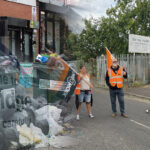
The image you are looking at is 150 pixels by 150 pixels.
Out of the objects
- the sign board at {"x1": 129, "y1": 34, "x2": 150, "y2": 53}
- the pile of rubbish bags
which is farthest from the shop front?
the sign board at {"x1": 129, "y1": 34, "x2": 150, "y2": 53}

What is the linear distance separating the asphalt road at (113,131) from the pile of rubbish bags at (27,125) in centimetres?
47

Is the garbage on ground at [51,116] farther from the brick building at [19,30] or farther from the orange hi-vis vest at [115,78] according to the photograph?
the orange hi-vis vest at [115,78]

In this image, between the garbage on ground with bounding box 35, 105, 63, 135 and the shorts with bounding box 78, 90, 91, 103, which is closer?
the garbage on ground with bounding box 35, 105, 63, 135

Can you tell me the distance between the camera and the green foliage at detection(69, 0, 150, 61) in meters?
15.7

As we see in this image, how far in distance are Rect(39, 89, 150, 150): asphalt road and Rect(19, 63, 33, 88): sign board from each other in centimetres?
144

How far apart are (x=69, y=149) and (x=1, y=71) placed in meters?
1.86

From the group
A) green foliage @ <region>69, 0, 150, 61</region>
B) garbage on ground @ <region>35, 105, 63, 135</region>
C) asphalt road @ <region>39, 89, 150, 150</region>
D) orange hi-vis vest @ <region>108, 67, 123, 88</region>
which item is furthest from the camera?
green foliage @ <region>69, 0, 150, 61</region>

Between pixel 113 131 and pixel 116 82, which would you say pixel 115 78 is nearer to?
pixel 116 82

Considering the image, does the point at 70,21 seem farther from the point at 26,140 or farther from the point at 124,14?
the point at 124,14

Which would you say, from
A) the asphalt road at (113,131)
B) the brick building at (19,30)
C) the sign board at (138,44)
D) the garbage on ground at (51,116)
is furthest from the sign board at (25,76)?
the sign board at (138,44)

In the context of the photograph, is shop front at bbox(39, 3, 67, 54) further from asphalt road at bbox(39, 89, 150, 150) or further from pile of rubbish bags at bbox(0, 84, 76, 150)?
asphalt road at bbox(39, 89, 150, 150)

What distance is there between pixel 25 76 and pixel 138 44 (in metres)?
11.1

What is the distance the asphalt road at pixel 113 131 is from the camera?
4.26m

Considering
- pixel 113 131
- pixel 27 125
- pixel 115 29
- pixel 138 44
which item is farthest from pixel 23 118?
pixel 115 29
